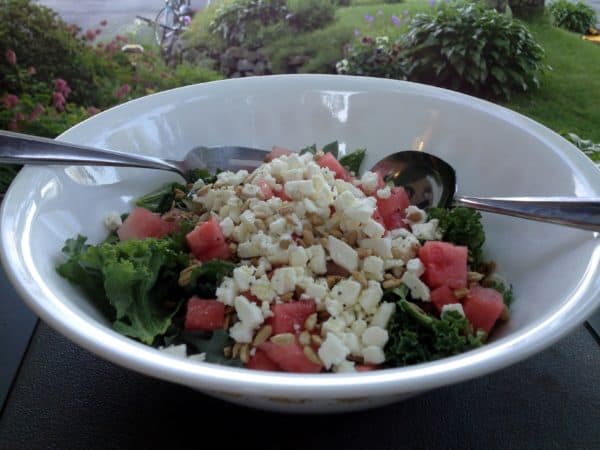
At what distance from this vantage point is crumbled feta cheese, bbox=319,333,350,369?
32.8 inches

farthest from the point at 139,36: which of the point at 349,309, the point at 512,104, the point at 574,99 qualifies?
the point at 349,309

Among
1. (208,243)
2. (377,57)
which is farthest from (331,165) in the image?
(377,57)

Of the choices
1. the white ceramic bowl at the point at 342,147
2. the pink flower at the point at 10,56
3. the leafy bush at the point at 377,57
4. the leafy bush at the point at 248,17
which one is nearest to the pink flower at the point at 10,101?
the pink flower at the point at 10,56

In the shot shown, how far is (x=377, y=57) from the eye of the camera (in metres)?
2.29

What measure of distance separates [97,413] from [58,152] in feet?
1.51

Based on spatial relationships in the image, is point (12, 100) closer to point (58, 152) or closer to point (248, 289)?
point (58, 152)

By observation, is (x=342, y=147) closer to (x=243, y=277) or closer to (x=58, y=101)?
(x=243, y=277)

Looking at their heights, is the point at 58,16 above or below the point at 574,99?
above

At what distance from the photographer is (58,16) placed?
2193 millimetres

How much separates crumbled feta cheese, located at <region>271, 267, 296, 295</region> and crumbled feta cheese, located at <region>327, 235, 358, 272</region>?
9 cm

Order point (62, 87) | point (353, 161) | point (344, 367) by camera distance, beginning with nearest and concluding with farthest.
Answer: point (344, 367) < point (353, 161) < point (62, 87)

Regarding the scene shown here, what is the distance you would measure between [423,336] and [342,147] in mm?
640

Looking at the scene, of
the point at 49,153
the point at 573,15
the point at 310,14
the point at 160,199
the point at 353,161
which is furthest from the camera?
the point at 310,14

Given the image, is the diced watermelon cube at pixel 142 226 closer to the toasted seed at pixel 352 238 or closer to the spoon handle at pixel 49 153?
the spoon handle at pixel 49 153
